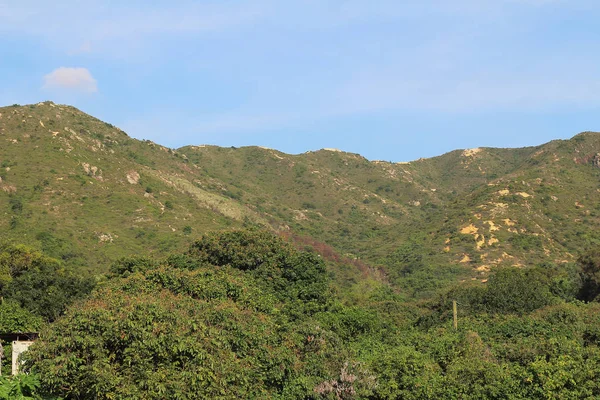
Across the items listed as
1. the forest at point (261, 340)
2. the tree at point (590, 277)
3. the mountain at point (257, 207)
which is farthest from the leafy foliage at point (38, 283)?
the tree at point (590, 277)

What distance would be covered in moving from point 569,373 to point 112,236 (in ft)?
191

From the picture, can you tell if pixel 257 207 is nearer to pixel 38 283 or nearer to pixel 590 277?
pixel 590 277

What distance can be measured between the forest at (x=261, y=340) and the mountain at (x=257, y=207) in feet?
75.0

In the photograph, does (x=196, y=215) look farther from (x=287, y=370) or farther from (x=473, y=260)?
(x=287, y=370)

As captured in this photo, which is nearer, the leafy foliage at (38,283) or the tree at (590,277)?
the leafy foliage at (38,283)

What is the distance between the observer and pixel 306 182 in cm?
15888

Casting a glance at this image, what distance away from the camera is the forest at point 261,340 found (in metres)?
27.1

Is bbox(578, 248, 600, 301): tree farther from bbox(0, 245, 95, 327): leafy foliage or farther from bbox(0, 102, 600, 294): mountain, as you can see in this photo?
bbox(0, 245, 95, 327): leafy foliage

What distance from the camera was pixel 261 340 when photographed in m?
32.7

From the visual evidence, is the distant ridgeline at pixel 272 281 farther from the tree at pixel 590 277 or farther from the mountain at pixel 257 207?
the mountain at pixel 257 207

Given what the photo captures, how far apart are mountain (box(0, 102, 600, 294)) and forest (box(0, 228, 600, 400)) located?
2286 centimetres

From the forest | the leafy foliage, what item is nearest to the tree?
the forest

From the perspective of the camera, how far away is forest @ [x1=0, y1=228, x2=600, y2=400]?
2709 centimetres

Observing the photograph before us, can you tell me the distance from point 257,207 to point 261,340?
313 ft
